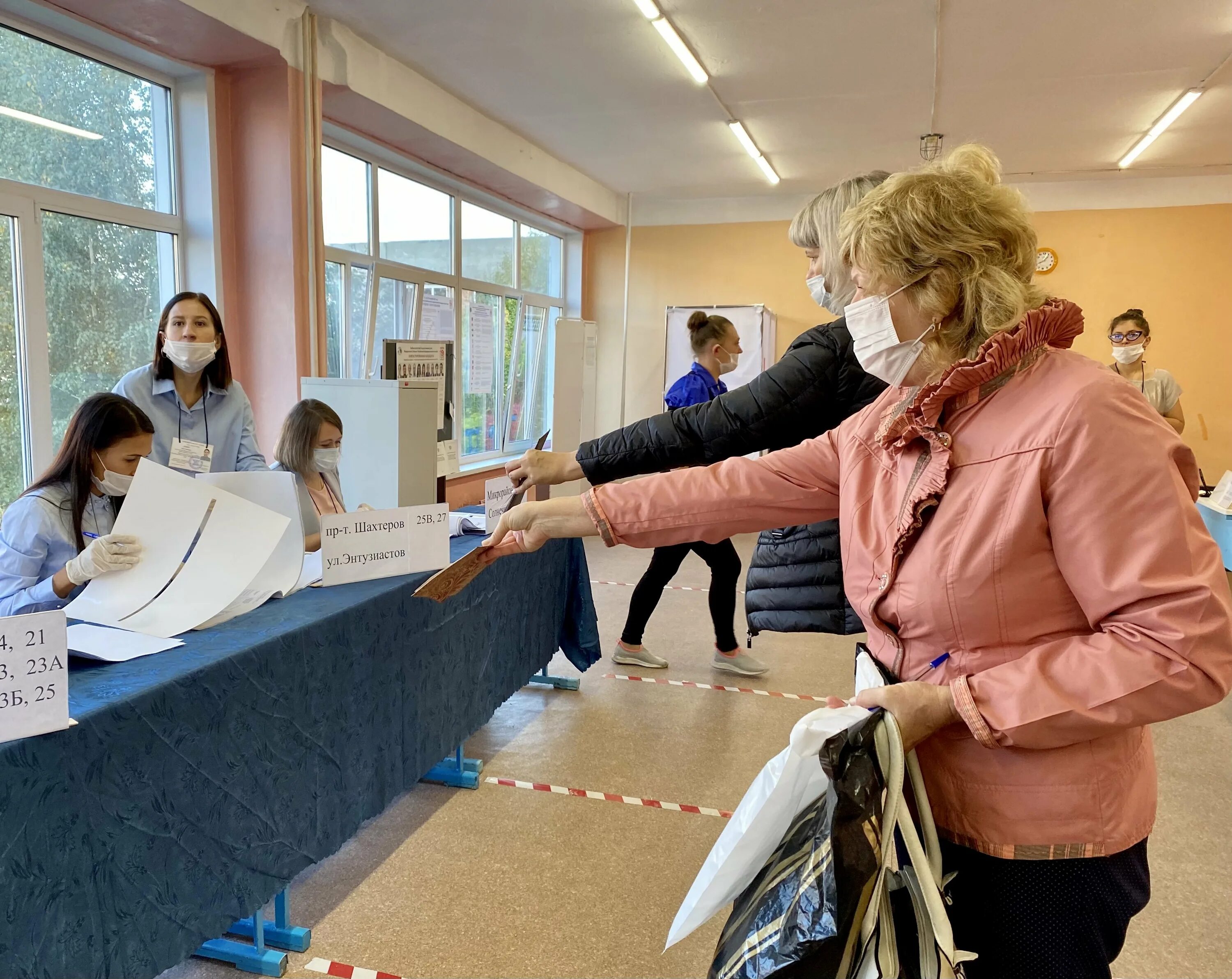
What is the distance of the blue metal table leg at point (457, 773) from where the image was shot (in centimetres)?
238

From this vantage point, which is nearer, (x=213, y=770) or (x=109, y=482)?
(x=213, y=770)

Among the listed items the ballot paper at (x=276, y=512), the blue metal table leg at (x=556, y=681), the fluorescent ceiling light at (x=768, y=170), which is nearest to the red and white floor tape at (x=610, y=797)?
the blue metal table leg at (x=556, y=681)

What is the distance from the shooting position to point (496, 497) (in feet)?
6.93

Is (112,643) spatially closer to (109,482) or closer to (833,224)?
(109,482)

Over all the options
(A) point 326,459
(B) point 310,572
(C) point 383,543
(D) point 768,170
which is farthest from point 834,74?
(B) point 310,572

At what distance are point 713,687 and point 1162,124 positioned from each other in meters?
4.49

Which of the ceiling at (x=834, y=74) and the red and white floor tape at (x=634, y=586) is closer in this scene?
the ceiling at (x=834, y=74)

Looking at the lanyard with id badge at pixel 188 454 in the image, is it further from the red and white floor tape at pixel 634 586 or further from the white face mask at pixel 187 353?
the red and white floor tape at pixel 634 586

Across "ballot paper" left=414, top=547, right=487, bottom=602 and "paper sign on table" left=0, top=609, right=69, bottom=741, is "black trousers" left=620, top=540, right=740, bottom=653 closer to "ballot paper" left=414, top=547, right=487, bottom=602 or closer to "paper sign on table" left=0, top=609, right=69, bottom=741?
"ballot paper" left=414, top=547, right=487, bottom=602

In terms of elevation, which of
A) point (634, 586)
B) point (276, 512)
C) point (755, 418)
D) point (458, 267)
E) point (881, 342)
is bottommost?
point (634, 586)

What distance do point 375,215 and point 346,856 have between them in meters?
4.00

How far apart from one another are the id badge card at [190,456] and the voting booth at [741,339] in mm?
4915

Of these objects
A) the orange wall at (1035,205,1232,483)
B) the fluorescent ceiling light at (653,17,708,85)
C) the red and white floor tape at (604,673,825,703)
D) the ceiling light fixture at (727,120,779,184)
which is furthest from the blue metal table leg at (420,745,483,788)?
the orange wall at (1035,205,1232,483)

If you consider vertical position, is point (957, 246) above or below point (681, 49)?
below
